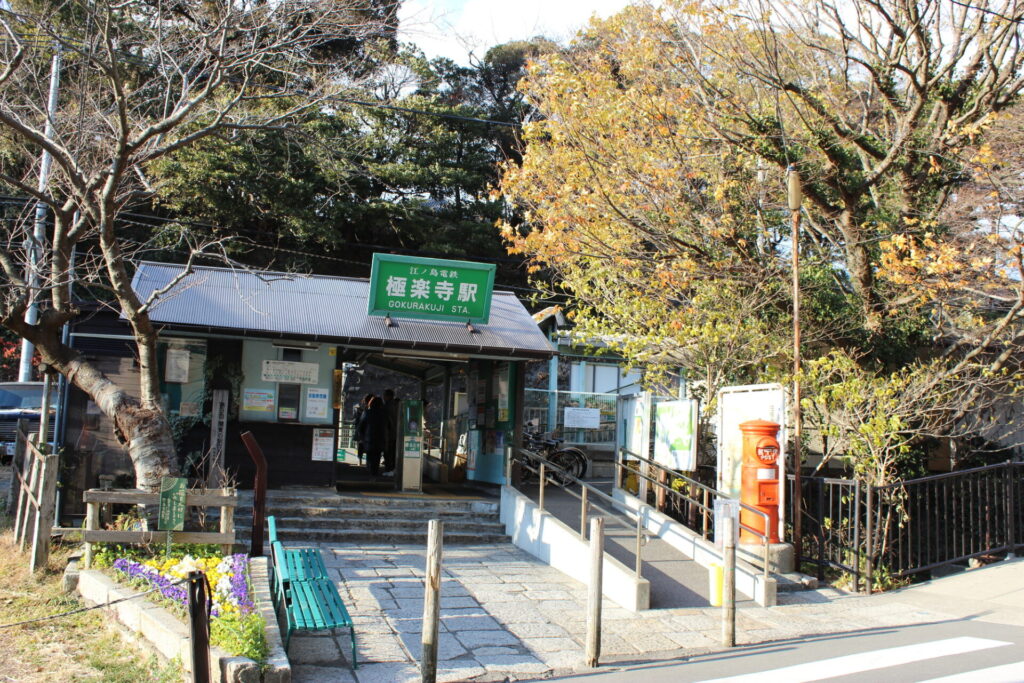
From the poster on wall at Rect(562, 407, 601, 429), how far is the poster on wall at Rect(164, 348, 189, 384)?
30.4 feet

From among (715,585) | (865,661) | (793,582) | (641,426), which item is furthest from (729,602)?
(641,426)

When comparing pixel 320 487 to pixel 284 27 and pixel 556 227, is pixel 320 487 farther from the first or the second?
pixel 284 27

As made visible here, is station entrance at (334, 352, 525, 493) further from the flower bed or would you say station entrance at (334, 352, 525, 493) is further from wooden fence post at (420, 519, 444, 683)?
wooden fence post at (420, 519, 444, 683)

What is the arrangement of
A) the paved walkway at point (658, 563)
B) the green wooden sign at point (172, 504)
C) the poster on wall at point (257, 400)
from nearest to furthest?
the green wooden sign at point (172, 504), the paved walkway at point (658, 563), the poster on wall at point (257, 400)

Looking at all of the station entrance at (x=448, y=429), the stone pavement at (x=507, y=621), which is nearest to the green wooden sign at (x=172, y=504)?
the stone pavement at (x=507, y=621)

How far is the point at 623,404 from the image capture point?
44.6 ft

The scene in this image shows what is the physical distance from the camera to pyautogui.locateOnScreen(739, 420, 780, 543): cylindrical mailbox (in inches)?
398

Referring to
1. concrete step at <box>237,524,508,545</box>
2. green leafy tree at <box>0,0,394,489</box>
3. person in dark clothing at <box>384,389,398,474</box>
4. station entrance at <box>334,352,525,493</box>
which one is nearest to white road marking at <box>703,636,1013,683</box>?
concrete step at <box>237,524,508,545</box>

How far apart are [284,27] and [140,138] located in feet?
8.10

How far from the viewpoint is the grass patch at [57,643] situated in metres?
6.11

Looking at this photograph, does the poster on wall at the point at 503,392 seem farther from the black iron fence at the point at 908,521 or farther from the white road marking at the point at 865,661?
the white road marking at the point at 865,661

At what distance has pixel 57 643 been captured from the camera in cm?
689

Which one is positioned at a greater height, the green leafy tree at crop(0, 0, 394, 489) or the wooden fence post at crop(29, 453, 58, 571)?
the green leafy tree at crop(0, 0, 394, 489)

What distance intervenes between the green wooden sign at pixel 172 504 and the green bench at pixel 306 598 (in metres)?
1.00
